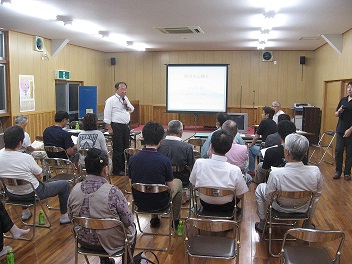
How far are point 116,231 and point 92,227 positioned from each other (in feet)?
0.73

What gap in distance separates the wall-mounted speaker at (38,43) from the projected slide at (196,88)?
3.63 metres

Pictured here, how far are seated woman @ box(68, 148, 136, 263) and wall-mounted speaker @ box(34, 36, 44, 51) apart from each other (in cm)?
688

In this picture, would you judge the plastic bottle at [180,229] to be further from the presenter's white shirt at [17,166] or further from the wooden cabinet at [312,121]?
the wooden cabinet at [312,121]

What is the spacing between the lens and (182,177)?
4359 millimetres

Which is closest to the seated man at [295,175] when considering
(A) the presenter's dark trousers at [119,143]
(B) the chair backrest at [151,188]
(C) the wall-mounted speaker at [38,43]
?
(B) the chair backrest at [151,188]

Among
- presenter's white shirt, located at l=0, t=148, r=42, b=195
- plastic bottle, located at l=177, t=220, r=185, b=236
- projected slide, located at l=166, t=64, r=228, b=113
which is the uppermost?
projected slide, located at l=166, t=64, r=228, b=113

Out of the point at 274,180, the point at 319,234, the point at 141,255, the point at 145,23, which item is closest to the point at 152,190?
the point at 141,255

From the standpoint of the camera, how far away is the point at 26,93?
836 cm

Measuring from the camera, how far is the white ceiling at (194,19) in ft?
17.4

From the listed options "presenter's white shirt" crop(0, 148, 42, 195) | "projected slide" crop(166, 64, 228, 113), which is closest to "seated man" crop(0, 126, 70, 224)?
"presenter's white shirt" crop(0, 148, 42, 195)

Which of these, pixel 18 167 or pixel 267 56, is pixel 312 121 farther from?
pixel 18 167

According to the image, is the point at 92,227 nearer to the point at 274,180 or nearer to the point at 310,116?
the point at 274,180

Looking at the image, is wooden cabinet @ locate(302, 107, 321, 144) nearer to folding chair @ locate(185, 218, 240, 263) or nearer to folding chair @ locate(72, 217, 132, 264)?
folding chair @ locate(185, 218, 240, 263)

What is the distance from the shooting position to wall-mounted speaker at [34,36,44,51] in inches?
337
